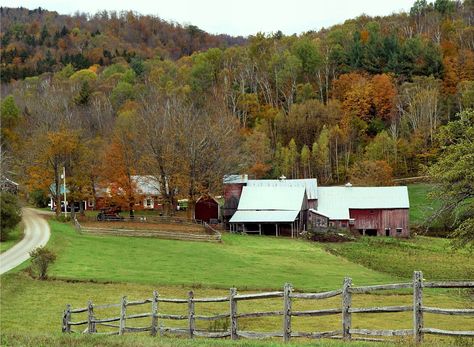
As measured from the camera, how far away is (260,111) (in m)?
122

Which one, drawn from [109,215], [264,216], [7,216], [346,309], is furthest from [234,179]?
[346,309]

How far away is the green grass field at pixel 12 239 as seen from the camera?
48.0 meters

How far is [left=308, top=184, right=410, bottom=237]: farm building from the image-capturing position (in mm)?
73188

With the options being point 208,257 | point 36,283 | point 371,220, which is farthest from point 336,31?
point 36,283

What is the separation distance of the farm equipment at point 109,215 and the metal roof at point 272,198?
14184 millimetres

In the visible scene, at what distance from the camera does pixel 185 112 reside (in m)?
77.6

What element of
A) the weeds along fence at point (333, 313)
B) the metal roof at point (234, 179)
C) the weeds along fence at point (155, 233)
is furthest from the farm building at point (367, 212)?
the weeds along fence at point (333, 313)

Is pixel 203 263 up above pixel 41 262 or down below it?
below

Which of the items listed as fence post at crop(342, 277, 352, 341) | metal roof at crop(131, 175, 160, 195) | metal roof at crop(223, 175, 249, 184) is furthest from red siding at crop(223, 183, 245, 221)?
fence post at crop(342, 277, 352, 341)

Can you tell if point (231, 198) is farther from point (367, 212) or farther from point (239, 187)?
point (367, 212)

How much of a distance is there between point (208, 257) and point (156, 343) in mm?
32385

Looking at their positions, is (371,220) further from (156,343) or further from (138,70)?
(138,70)

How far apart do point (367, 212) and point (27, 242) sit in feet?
133

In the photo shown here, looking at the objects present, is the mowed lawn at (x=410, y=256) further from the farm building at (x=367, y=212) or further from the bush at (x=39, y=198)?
the bush at (x=39, y=198)
